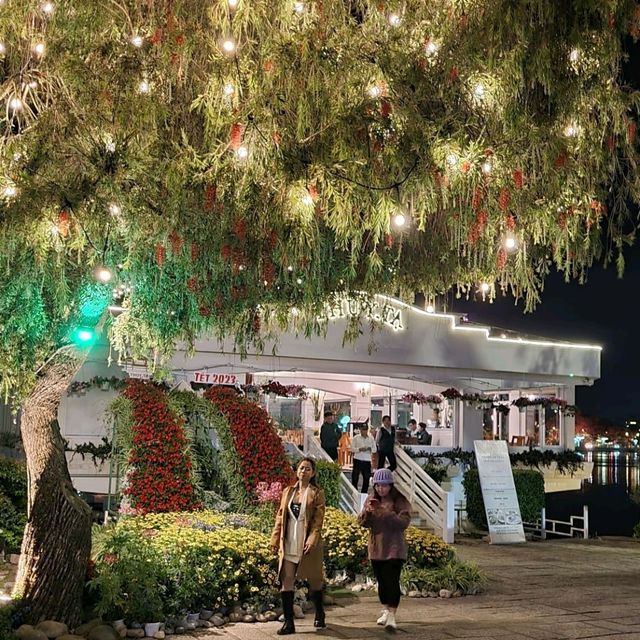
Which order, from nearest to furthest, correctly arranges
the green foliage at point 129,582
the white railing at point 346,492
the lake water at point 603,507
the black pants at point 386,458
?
the green foliage at point 129,582, the white railing at point 346,492, the black pants at point 386,458, the lake water at point 603,507

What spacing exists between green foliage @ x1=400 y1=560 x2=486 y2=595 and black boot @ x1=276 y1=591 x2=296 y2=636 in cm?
266

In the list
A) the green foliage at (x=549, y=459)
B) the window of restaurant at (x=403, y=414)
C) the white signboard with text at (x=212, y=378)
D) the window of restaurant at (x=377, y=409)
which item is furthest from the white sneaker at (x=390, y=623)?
the window of restaurant at (x=403, y=414)

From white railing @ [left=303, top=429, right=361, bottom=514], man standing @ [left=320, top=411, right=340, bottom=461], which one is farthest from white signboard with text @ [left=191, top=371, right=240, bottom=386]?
white railing @ [left=303, top=429, right=361, bottom=514]

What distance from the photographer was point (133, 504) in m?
11.5

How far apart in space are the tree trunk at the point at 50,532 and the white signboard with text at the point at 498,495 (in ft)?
32.3

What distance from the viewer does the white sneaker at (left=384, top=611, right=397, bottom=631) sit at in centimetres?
842

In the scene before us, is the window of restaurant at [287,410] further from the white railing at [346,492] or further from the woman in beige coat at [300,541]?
the woman in beige coat at [300,541]

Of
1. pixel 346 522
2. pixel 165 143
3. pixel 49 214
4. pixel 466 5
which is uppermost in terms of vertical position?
pixel 466 5

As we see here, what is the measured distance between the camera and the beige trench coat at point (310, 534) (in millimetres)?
8359

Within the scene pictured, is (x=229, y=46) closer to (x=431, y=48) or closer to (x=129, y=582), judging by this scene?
(x=431, y=48)

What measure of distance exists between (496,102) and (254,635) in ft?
17.0

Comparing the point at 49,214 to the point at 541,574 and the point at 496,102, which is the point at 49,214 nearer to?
the point at 496,102

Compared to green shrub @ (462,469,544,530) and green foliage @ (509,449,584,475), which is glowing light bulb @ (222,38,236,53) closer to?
green shrub @ (462,469,544,530)

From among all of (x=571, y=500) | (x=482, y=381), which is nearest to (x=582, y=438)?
(x=571, y=500)
